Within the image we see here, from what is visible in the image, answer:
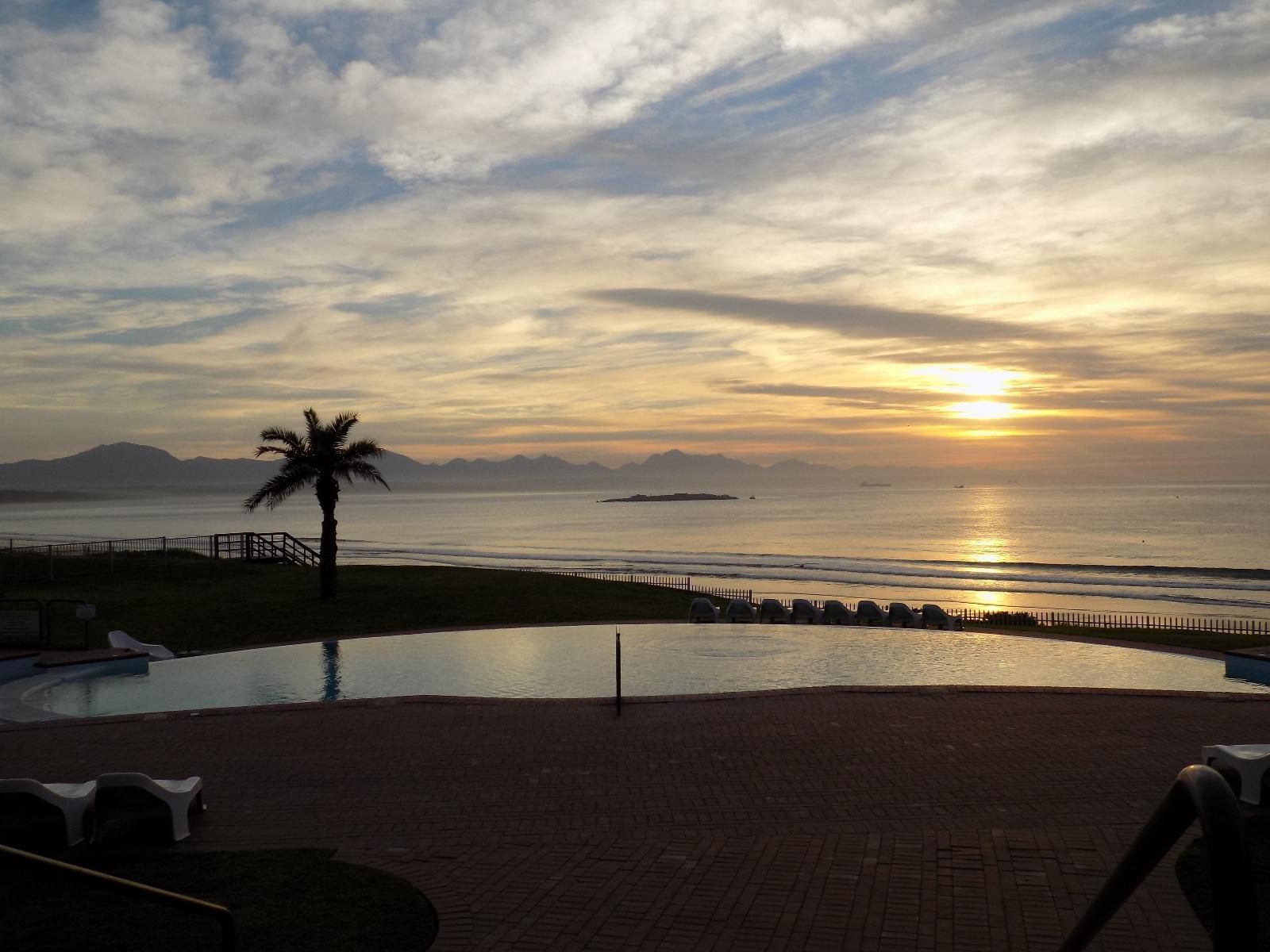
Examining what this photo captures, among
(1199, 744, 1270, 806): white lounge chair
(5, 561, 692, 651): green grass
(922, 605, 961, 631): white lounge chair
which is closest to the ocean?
(5, 561, 692, 651): green grass

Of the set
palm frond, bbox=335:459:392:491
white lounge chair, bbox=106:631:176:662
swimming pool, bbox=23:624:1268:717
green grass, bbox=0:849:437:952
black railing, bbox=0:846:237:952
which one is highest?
palm frond, bbox=335:459:392:491

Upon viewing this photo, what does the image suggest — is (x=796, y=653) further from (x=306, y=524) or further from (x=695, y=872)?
(x=306, y=524)

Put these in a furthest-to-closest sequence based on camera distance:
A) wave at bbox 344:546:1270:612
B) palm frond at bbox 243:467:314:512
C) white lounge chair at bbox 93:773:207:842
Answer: wave at bbox 344:546:1270:612, palm frond at bbox 243:467:314:512, white lounge chair at bbox 93:773:207:842

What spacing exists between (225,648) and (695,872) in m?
17.3

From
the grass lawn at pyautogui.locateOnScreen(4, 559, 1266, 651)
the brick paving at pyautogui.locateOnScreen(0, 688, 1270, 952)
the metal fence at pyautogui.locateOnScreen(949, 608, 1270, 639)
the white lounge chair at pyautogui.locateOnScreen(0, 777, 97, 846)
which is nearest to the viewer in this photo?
the brick paving at pyautogui.locateOnScreen(0, 688, 1270, 952)

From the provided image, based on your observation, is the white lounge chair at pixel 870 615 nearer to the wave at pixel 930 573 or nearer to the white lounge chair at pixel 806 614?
the white lounge chair at pixel 806 614

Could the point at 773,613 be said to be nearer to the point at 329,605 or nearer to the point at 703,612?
the point at 703,612

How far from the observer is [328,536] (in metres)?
28.3

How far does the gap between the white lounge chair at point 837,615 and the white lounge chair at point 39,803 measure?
1990 centimetres

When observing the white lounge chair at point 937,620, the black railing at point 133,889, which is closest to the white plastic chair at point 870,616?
the white lounge chair at point 937,620

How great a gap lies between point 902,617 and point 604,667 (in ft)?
32.0

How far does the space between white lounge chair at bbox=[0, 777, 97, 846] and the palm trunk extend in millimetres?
18787

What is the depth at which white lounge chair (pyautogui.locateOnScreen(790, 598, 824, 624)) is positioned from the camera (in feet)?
84.6

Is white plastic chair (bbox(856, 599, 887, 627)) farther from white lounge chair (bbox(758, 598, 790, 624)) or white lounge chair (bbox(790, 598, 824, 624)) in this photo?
white lounge chair (bbox(758, 598, 790, 624))
